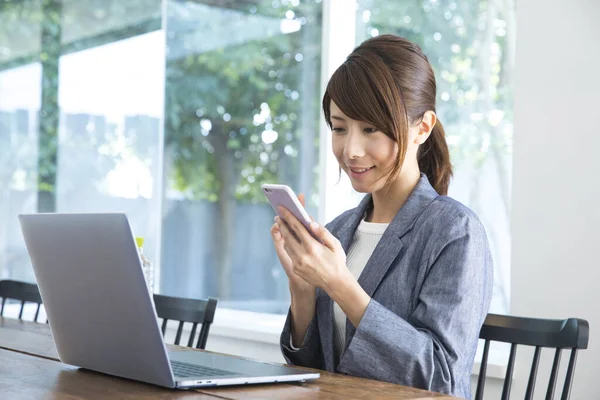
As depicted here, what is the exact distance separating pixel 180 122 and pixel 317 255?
9.25 ft

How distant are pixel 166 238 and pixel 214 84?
31.8 inches

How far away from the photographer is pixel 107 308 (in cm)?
123

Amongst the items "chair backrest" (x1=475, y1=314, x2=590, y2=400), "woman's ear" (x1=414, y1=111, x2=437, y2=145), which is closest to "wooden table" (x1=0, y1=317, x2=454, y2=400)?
"chair backrest" (x1=475, y1=314, x2=590, y2=400)

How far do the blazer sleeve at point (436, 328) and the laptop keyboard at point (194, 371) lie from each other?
26 centimetres

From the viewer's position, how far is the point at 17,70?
4.19 metres

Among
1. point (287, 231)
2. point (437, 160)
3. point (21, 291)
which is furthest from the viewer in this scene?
point (21, 291)

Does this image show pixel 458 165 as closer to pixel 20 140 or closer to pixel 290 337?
pixel 290 337

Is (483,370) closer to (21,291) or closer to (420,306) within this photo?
(420,306)

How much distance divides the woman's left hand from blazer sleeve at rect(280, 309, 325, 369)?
30cm

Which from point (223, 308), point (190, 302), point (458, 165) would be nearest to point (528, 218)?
point (458, 165)

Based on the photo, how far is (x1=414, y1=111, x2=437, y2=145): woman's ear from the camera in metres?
1.70

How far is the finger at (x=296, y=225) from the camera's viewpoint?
1378 mm

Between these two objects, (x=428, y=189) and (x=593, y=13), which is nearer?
(x=428, y=189)

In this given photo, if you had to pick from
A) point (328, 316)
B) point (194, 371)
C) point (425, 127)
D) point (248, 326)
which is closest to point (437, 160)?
point (425, 127)
